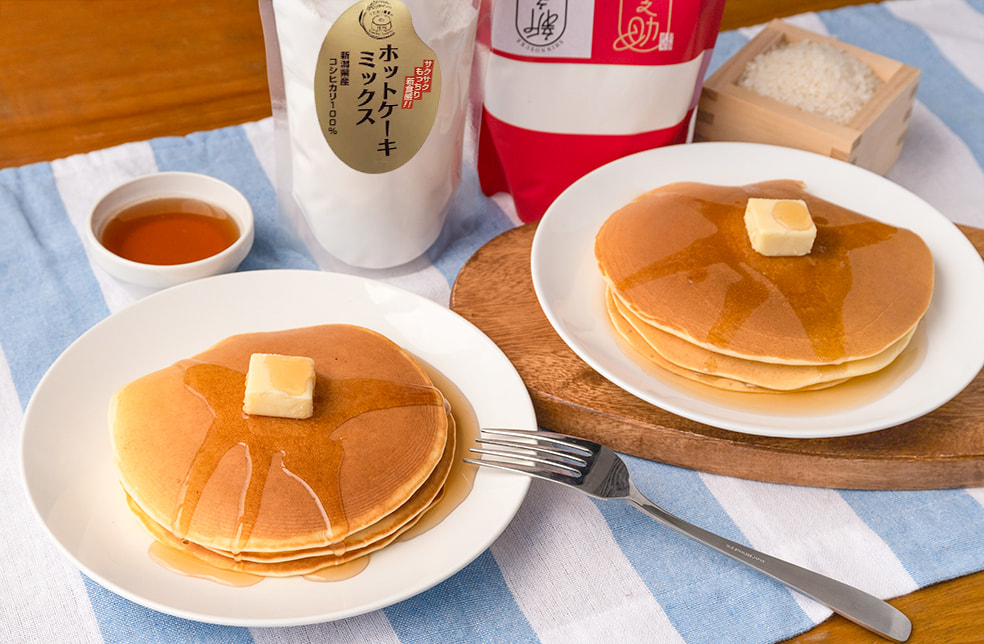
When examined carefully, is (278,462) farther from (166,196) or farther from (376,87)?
(166,196)

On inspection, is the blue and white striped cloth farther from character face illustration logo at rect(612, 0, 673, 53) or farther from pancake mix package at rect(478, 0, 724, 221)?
character face illustration logo at rect(612, 0, 673, 53)

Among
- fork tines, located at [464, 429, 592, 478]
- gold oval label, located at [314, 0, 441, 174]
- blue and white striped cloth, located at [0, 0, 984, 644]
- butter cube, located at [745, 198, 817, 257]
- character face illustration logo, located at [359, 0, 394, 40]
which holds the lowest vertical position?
blue and white striped cloth, located at [0, 0, 984, 644]

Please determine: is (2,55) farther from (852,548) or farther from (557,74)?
(852,548)

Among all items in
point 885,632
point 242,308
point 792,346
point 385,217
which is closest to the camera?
point 885,632

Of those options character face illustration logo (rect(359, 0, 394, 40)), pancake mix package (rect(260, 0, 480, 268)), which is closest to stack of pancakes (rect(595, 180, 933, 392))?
pancake mix package (rect(260, 0, 480, 268))

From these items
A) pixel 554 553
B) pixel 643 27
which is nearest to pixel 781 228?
pixel 643 27

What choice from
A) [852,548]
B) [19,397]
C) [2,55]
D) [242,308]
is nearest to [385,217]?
[242,308]
